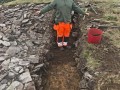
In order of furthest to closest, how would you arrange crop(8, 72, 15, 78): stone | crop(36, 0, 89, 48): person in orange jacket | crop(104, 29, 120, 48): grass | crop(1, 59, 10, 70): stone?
crop(36, 0, 89, 48): person in orange jacket → crop(104, 29, 120, 48): grass → crop(1, 59, 10, 70): stone → crop(8, 72, 15, 78): stone

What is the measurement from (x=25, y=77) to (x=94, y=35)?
2.62 metres

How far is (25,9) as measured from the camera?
11.7 metres

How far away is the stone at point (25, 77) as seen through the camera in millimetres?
7681

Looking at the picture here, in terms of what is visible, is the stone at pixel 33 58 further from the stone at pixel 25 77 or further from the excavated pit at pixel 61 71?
the stone at pixel 25 77

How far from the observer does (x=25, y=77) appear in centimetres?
778

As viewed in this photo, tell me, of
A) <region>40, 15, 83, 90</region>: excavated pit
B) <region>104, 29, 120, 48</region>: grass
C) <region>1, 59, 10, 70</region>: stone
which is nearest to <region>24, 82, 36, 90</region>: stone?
<region>40, 15, 83, 90</region>: excavated pit

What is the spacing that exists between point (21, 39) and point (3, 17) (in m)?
2.15

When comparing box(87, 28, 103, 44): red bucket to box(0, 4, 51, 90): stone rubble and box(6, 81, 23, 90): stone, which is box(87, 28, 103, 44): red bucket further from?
box(6, 81, 23, 90): stone

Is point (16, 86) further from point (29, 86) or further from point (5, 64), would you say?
point (5, 64)

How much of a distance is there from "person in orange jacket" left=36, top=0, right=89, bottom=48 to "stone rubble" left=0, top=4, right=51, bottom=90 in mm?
488

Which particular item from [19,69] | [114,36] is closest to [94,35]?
[114,36]

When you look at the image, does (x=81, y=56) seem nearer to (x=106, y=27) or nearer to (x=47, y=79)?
(x=47, y=79)

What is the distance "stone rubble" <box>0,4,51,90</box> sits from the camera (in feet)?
25.5

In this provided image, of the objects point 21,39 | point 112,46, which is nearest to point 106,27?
point 112,46
